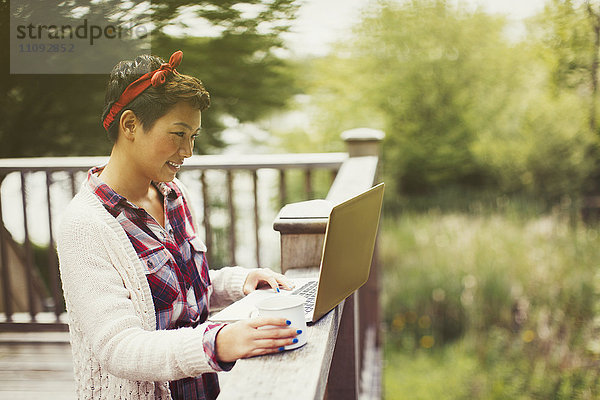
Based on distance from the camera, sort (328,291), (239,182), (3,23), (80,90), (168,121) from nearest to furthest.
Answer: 1. (328,291)
2. (168,121)
3. (3,23)
4. (80,90)
5. (239,182)

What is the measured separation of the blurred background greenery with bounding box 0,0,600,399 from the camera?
12.0 ft

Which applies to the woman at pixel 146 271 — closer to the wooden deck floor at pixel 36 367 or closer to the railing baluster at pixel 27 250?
the wooden deck floor at pixel 36 367

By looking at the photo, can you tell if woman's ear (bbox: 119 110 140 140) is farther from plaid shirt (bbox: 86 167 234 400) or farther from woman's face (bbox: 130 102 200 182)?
plaid shirt (bbox: 86 167 234 400)

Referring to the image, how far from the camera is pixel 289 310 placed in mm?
977

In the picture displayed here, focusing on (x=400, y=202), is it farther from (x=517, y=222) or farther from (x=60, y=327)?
(x=60, y=327)

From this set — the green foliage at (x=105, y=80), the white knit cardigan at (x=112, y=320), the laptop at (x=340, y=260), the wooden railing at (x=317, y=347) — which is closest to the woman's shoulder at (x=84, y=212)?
the white knit cardigan at (x=112, y=320)

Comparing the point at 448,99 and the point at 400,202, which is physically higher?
the point at 448,99

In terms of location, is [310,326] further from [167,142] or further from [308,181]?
[308,181]

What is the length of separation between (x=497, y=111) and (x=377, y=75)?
2430mm

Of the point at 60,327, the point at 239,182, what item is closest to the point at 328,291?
the point at 60,327

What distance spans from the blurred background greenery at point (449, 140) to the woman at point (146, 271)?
1056 mm

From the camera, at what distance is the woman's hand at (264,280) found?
1391 mm

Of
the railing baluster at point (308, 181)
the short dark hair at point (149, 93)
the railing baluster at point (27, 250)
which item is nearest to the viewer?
the short dark hair at point (149, 93)

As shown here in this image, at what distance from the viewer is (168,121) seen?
1.26m
